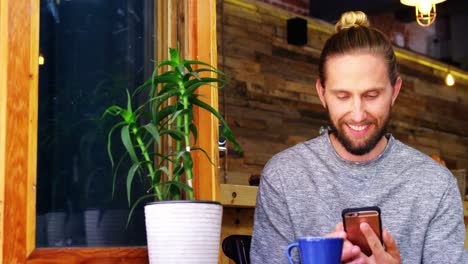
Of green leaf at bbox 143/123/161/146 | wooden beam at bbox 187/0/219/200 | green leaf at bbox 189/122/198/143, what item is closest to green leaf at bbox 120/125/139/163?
green leaf at bbox 143/123/161/146

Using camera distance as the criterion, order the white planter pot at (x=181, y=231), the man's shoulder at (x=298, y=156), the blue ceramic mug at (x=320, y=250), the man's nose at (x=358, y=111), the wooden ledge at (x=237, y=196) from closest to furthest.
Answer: the blue ceramic mug at (x=320, y=250), the white planter pot at (x=181, y=231), the man's nose at (x=358, y=111), the man's shoulder at (x=298, y=156), the wooden ledge at (x=237, y=196)

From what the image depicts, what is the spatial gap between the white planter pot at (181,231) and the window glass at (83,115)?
0.99ft

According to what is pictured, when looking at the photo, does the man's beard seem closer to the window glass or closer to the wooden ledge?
the window glass

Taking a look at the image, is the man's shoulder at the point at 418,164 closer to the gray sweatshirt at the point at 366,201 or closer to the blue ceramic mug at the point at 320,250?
the gray sweatshirt at the point at 366,201

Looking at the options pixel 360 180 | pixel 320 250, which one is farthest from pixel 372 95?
pixel 320 250

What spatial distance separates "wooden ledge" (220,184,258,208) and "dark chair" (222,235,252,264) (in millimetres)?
761

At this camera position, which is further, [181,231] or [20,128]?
[20,128]

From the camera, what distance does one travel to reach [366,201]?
1.91 meters

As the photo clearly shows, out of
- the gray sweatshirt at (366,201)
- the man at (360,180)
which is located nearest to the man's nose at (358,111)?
the man at (360,180)

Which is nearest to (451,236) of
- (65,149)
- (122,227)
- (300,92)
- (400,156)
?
(400,156)

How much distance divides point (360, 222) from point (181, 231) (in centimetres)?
37

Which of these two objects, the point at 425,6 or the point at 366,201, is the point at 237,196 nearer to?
the point at 366,201

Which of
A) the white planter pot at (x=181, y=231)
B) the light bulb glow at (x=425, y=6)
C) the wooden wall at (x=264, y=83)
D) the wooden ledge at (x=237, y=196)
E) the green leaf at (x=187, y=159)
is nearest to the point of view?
the white planter pot at (x=181, y=231)

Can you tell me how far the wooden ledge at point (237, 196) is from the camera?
279 cm
